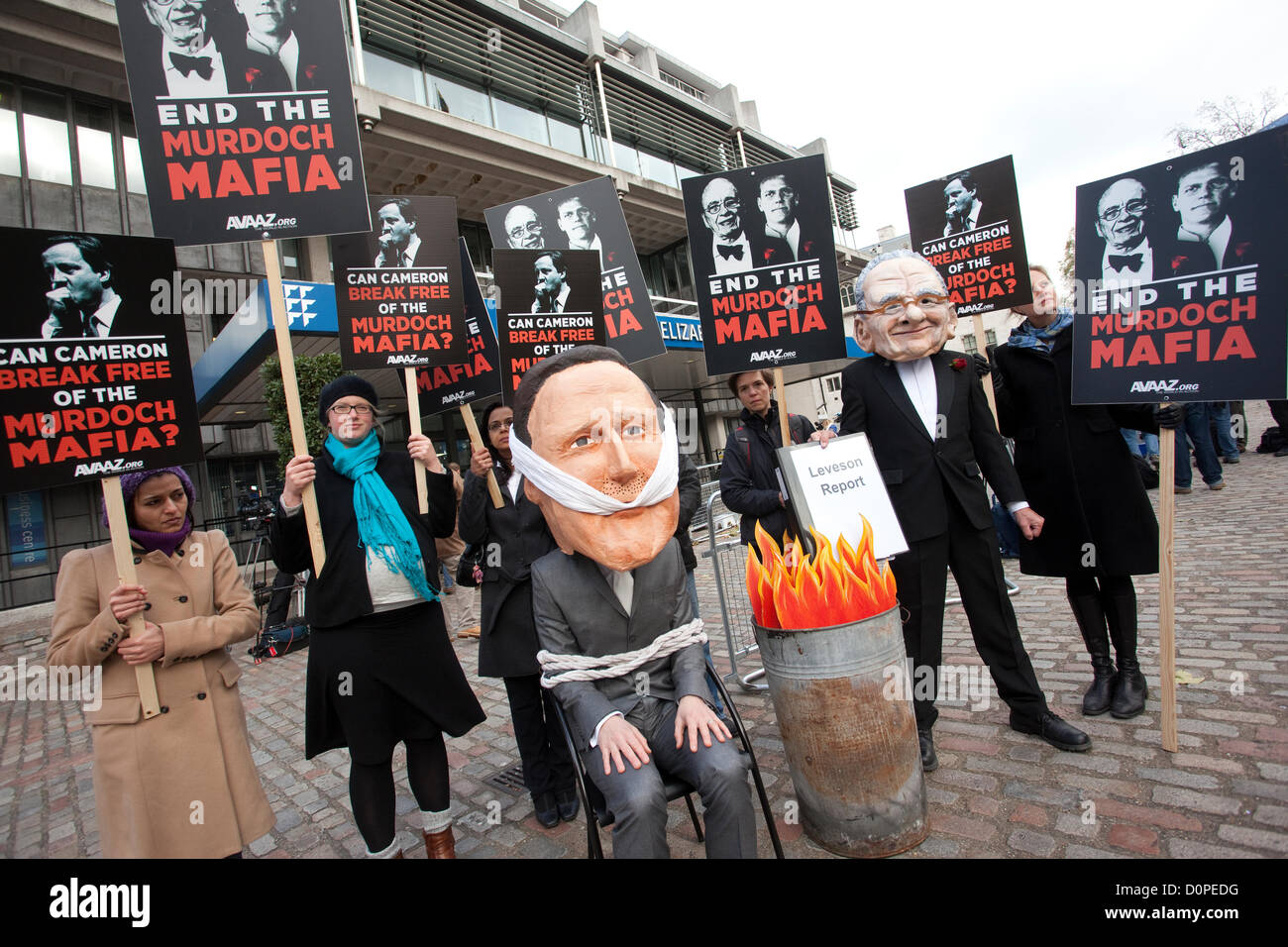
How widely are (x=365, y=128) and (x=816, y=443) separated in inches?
524

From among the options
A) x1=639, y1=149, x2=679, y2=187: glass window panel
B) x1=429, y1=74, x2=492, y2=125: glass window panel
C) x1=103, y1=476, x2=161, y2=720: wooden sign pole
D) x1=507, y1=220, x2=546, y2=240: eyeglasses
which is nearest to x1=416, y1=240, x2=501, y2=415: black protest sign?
x1=507, y1=220, x2=546, y2=240: eyeglasses

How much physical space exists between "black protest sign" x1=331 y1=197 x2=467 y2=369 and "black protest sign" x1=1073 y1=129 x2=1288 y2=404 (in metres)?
3.18

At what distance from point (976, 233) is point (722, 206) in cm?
214

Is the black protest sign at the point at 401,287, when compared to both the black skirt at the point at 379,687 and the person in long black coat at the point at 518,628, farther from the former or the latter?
the black skirt at the point at 379,687

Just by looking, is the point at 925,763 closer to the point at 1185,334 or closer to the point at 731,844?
the point at 731,844

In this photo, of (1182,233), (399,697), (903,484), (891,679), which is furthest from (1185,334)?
(399,697)

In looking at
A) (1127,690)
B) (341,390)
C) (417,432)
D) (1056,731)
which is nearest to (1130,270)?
(1127,690)

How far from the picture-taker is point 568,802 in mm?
3145

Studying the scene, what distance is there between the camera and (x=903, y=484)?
120 inches

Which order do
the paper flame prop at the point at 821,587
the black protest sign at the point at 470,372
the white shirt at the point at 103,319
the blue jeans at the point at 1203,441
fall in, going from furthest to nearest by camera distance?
the blue jeans at the point at 1203,441, the black protest sign at the point at 470,372, the white shirt at the point at 103,319, the paper flame prop at the point at 821,587

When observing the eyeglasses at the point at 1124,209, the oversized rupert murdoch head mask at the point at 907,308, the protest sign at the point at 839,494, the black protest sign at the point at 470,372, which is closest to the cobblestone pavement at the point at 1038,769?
the protest sign at the point at 839,494

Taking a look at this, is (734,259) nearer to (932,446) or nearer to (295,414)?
(932,446)

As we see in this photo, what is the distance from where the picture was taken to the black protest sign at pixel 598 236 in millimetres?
4758

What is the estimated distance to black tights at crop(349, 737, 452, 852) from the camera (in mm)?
2525
